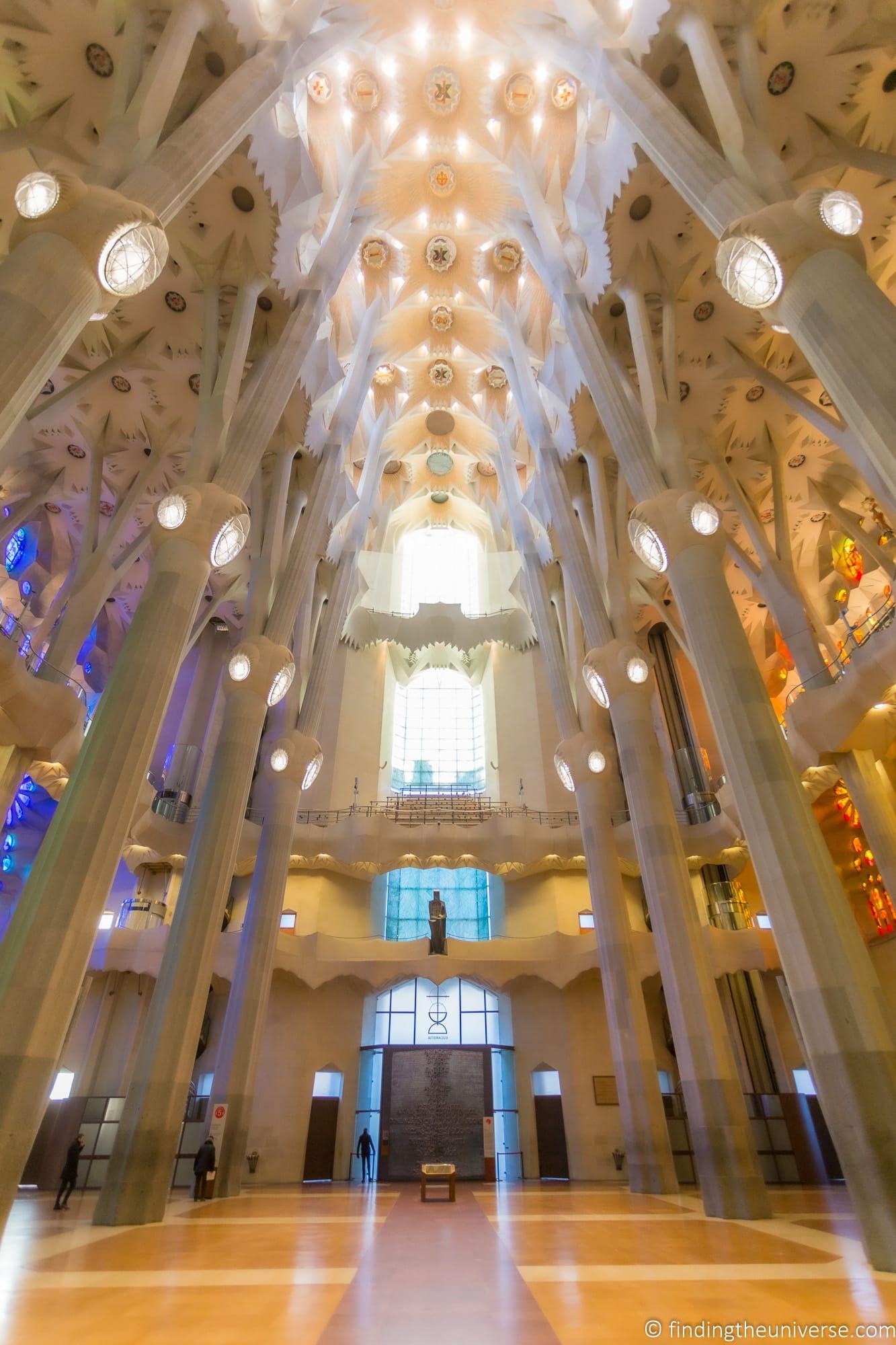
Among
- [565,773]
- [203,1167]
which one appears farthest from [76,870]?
[565,773]

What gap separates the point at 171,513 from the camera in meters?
10.7

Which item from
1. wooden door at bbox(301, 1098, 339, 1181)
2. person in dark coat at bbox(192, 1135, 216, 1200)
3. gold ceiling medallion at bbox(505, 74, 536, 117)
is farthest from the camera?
gold ceiling medallion at bbox(505, 74, 536, 117)

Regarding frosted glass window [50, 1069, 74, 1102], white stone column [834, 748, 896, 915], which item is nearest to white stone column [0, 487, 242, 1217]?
white stone column [834, 748, 896, 915]

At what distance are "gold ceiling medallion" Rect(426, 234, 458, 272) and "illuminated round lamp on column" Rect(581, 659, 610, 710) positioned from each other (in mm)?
16469

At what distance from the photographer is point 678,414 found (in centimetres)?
1246

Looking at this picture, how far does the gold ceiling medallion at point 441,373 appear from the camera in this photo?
28094 mm

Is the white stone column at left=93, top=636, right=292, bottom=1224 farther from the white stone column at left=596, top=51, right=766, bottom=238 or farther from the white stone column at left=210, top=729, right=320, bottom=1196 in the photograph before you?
the white stone column at left=596, top=51, right=766, bottom=238

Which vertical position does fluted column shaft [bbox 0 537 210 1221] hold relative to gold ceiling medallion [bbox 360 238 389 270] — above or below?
below

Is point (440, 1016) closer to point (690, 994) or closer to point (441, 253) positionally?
point (690, 994)

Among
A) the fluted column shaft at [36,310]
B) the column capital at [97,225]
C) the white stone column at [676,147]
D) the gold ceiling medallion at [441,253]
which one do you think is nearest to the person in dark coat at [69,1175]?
the fluted column shaft at [36,310]

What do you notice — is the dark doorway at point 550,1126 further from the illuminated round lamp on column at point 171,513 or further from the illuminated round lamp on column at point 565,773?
the illuminated round lamp on column at point 171,513

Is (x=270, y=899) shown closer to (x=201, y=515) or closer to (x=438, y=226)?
(x=201, y=515)

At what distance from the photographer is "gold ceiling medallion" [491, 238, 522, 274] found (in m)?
23.5

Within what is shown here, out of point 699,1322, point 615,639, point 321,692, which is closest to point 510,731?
point 321,692
